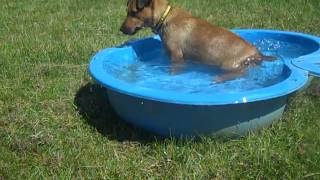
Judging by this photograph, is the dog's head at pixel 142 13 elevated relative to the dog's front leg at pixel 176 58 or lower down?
elevated

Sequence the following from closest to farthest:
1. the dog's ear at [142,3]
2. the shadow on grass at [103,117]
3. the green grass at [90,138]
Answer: the green grass at [90,138], the shadow on grass at [103,117], the dog's ear at [142,3]

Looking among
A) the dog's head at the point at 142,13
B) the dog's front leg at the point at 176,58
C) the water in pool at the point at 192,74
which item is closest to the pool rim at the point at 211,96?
the water in pool at the point at 192,74

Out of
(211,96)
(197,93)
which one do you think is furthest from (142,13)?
(211,96)

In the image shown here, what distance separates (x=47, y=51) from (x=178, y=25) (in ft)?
6.51

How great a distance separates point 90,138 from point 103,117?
20.7 inches

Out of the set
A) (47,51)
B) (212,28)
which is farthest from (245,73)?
(47,51)

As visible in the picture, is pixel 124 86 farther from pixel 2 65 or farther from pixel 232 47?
pixel 2 65

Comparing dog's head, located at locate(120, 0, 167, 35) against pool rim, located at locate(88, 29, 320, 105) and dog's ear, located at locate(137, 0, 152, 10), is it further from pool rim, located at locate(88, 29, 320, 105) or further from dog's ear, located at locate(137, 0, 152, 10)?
pool rim, located at locate(88, 29, 320, 105)

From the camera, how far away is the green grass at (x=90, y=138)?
4113mm

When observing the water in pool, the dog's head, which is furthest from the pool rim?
the dog's head

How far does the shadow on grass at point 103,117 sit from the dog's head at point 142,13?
82 cm

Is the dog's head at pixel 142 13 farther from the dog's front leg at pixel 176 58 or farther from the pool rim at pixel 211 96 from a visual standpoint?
the pool rim at pixel 211 96

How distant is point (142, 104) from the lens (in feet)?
14.9

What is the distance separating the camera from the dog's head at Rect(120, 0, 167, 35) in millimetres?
6066
